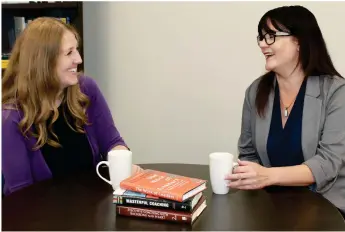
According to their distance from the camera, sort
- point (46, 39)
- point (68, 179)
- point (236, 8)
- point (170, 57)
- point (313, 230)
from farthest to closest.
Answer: point (170, 57) < point (236, 8) < point (46, 39) < point (68, 179) < point (313, 230)

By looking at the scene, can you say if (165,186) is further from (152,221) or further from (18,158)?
(18,158)

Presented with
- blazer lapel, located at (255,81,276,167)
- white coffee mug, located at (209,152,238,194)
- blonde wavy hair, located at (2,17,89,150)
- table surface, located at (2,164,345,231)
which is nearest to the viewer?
table surface, located at (2,164,345,231)

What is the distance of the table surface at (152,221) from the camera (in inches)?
44.6

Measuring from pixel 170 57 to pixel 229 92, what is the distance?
380mm

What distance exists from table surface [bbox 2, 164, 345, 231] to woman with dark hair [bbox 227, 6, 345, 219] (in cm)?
28

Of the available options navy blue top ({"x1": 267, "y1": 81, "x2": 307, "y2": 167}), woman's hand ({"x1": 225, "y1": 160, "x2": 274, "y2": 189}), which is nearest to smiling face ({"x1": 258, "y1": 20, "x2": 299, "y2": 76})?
navy blue top ({"x1": 267, "y1": 81, "x2": 307, "y2": 167})

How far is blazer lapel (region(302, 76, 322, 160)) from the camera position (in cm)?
167

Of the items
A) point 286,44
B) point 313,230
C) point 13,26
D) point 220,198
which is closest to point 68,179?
point 220,198

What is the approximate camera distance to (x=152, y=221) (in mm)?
1158

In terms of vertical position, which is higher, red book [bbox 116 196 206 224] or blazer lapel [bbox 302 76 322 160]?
blazer lapel [bbox 302 76 322 160]

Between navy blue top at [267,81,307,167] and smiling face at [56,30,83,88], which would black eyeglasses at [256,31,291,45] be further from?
smiling face at [56,30,83,88]

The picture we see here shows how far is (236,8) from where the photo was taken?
7.97ft

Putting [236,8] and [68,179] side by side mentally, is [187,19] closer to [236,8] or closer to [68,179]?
[236,8]

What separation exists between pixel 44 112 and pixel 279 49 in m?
0.88
